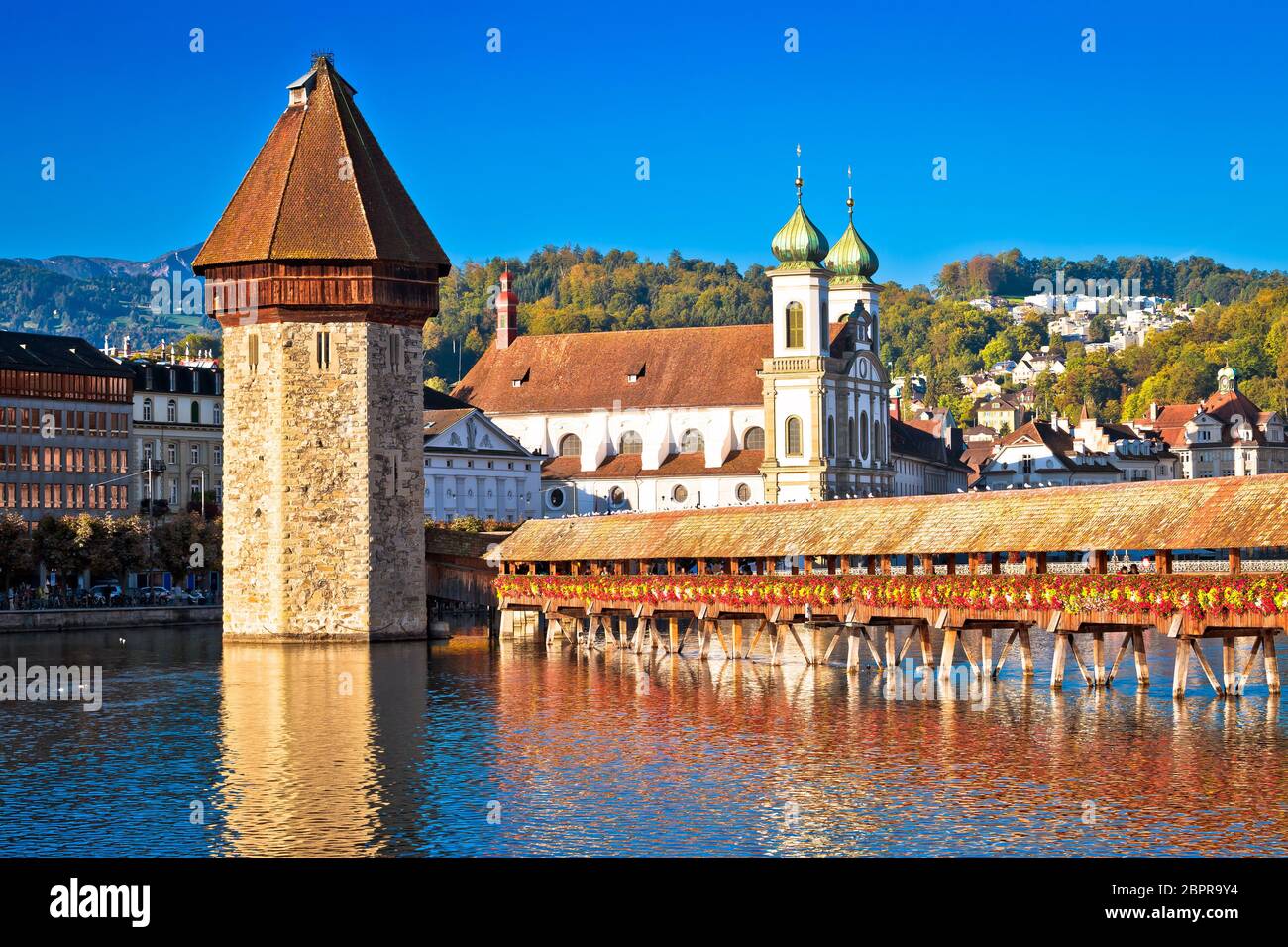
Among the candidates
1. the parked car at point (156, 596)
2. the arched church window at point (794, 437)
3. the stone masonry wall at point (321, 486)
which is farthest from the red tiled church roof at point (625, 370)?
the stone masonry wall at point (321, 486)

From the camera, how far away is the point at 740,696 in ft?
148

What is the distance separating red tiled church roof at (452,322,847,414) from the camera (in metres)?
119

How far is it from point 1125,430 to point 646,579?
113771 mm

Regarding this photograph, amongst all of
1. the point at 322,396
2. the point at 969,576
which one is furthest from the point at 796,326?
the point at 969,576

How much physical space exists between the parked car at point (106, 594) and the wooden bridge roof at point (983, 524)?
2533 cm

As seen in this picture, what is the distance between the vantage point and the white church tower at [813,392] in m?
112

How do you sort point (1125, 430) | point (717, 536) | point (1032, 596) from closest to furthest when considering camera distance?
point (1032, 596)
point (717, 536)
point (1125, 430)

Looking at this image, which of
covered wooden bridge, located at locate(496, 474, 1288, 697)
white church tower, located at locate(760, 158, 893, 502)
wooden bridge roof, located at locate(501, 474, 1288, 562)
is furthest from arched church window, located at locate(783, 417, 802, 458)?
wooden bridge roof, located at locate(501, 474, 1288, 562)

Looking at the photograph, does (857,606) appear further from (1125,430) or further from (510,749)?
(1125,430)

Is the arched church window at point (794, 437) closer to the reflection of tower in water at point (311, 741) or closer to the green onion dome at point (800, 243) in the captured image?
the green onion dome at point (800, 243)

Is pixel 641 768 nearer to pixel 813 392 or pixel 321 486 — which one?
pixel 321 486

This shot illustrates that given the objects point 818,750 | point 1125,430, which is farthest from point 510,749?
point 1125,430
